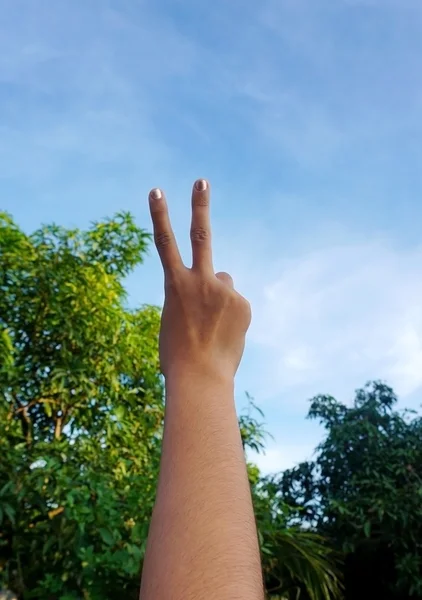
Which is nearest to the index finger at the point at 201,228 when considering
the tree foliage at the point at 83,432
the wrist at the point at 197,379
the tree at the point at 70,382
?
the wrist at the point at 197,379

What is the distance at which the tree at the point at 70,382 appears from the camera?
2.68 m

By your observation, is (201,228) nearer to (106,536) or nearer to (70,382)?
(106,536)

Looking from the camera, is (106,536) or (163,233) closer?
(163,233)

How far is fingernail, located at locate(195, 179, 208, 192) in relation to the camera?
803 mm

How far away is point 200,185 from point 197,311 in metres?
0.16

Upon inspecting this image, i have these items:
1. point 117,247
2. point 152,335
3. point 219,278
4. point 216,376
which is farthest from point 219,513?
point 152,335

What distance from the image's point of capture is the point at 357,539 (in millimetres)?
5684

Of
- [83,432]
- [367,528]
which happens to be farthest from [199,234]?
[367,528]

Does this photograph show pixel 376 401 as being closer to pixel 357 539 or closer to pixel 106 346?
pixel 357 539

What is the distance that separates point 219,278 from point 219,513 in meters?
0.30

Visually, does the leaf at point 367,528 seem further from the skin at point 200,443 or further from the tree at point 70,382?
the skin at point 200,443

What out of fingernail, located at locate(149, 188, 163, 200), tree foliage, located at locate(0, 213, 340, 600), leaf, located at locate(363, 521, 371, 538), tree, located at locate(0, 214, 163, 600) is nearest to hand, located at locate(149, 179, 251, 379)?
fingernail, located at locate(149, 188, 163, 200)

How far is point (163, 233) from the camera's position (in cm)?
78

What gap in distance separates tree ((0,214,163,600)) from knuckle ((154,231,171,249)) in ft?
6.68
